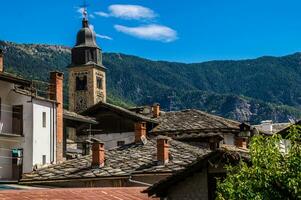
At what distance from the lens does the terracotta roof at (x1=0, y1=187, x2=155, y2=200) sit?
64.6 ft

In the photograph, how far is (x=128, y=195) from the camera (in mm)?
23047

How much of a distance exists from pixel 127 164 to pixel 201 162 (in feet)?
41.0

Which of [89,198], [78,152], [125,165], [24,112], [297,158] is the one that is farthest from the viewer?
[78,152]

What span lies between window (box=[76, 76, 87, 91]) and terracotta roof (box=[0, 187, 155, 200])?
4607 inches

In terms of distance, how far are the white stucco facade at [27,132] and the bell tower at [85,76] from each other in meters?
90.6

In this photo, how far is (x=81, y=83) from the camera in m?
142

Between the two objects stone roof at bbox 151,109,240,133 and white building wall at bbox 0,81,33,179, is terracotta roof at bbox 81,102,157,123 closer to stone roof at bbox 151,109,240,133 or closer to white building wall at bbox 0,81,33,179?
stone roof at bbox 151,109,240,133

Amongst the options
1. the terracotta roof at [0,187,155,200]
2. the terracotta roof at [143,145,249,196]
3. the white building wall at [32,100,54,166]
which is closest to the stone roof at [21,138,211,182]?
the terracotta roof at [0,187,155,200]

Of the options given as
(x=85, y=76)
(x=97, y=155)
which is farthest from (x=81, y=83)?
(x=97, y=155)

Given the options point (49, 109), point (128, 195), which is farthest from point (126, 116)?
point (128, 195)

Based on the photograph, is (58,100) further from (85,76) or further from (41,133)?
(85,76)

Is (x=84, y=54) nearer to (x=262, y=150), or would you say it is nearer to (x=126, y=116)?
(x=126, y=116)

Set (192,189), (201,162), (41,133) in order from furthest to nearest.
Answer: (41,133) < (192,189) < (201,162)

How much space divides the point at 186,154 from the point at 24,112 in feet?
52.6
